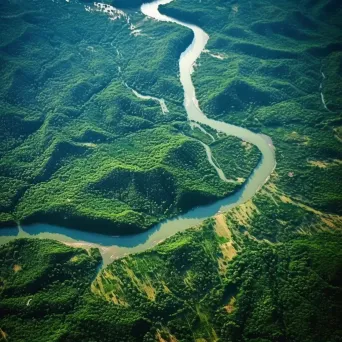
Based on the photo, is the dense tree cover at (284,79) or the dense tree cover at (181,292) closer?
the dense tree cover at (181,292)

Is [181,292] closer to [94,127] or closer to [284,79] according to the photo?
[94,127]

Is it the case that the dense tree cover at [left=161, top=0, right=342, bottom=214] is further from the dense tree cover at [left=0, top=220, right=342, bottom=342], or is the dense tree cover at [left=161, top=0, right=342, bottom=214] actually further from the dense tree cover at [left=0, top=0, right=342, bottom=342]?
the dense tree cover at [left=0, top=220, right=342, bottom=342]

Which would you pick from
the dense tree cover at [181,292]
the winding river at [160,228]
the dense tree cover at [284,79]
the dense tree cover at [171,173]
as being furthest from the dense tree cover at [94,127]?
the dense tree cover at [181,292]

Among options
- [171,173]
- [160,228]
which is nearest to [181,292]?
[160,228]

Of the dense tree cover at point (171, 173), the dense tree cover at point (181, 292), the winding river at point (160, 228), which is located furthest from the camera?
the winding river at point (160, 228)

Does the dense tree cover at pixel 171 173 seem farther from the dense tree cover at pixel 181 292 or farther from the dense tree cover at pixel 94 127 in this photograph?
the dense tree cover at pixel 94 127

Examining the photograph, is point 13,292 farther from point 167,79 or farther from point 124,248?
point 167,79

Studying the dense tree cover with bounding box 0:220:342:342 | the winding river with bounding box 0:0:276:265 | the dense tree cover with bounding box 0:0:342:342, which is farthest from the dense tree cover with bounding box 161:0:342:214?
the dense tree cover with bounding box 0:220:342:342

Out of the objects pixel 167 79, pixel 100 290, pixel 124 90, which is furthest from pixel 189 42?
pixel 100 290

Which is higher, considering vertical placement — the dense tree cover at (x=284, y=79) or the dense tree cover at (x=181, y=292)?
the dense tree cover at (x=284, y=79)
